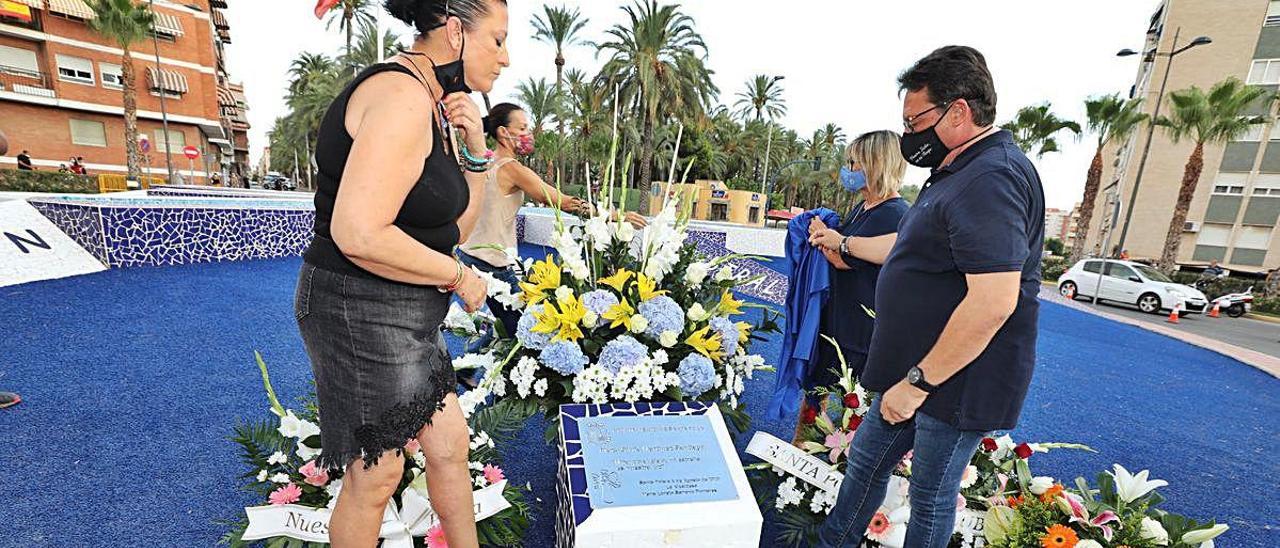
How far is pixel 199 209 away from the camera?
6.66 meters

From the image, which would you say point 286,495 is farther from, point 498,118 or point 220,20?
point 220,20

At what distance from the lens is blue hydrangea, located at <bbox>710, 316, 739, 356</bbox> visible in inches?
81.0

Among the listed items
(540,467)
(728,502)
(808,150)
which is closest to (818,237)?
(728,502)

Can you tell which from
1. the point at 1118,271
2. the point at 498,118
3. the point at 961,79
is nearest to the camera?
the point at 961,79

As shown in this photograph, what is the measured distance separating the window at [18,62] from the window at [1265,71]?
5023cm

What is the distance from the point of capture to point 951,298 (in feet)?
4.74

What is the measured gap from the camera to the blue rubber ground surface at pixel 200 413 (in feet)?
6.77

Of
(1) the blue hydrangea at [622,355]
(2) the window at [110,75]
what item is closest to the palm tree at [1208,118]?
(1) the blue hydrangea at [622,355]

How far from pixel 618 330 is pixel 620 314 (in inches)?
4.2

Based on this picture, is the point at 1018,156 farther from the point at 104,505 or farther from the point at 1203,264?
the point at 1203,264

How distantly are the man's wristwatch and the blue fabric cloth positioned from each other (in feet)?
3.28

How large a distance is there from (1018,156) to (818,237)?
103 centimetres

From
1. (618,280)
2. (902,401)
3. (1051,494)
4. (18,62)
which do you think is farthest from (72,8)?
(1051,494)

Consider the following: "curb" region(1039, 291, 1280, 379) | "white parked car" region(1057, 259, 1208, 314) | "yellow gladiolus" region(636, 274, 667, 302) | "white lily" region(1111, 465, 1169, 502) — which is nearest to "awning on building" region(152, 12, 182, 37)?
"yellow gladiolus" region(636, 274, 667, 302)
